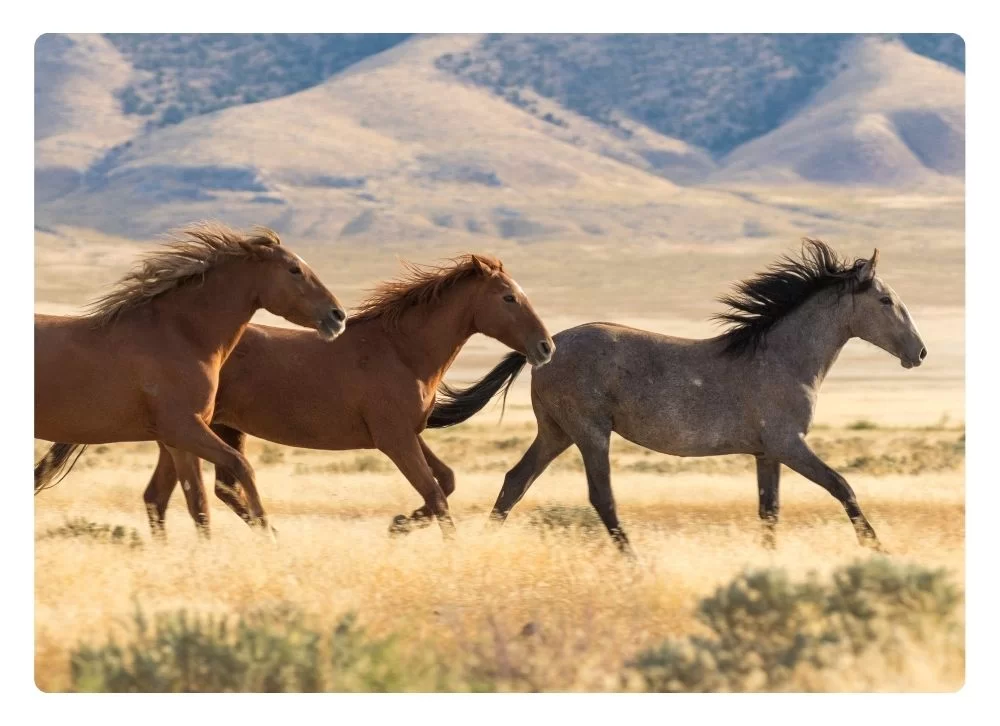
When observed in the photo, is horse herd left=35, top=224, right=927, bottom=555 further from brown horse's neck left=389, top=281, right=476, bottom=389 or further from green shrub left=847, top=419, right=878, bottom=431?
green shrub left=847, top=419, right=878, bottom=431

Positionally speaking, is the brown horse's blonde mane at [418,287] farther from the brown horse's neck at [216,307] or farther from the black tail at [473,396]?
the brown horse's neck at [216,307]

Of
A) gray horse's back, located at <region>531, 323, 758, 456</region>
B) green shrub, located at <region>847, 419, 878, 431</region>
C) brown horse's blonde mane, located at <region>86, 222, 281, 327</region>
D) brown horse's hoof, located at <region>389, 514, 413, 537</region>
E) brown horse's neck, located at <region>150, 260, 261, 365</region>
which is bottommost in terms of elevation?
green shrub, located at <region>847, 419, 878, 431</region>

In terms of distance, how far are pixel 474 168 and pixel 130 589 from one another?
9554 centimetres

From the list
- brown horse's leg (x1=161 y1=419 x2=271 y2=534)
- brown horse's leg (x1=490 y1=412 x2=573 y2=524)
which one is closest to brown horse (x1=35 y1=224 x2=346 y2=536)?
brown horse's leg (x1=161 y1=419 x2=271 y2=534)

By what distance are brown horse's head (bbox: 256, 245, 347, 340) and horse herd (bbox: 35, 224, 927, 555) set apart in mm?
11

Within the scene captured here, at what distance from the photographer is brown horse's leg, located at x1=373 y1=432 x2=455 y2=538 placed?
32.3ft

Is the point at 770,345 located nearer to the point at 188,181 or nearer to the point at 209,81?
the point at 188,181

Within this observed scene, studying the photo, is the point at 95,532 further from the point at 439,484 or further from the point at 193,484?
the point at 439,484

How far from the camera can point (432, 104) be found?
113 m

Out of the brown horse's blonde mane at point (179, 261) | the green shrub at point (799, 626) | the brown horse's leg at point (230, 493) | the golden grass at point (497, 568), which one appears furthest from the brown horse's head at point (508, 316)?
the green shrub at point (799, 626)

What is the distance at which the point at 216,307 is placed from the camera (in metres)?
9.64
